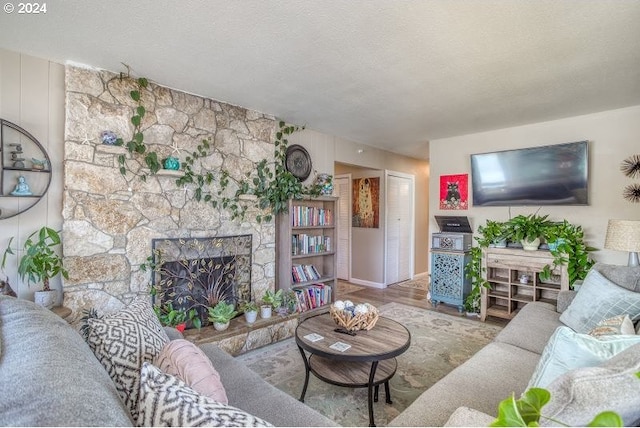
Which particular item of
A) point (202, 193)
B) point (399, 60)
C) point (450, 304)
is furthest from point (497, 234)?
point (202, 193)

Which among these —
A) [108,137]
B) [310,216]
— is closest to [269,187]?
[310,216]

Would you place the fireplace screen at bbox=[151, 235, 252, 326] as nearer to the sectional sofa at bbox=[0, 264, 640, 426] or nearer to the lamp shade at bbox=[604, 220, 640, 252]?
the sectional sofa at bbox=[0, 264, 640, 426]

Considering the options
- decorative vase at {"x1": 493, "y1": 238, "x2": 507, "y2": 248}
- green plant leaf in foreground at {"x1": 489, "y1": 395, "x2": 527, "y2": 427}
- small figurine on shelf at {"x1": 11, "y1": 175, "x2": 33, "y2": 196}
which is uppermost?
Answer: small figurine on shelf at {"x1": 11, "y1": 175, "x2": 33, "y2": 196}

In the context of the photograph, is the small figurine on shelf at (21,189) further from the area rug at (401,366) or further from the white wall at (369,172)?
the white wall at (369,172)

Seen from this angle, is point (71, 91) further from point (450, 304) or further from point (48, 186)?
point (450, 304)

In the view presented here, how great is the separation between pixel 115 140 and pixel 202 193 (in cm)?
84

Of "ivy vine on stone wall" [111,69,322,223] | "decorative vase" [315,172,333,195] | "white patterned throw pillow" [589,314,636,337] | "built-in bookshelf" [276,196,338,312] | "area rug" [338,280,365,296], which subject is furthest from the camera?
"area rug" [338,280,365,296]

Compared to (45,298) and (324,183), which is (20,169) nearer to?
(45,298)

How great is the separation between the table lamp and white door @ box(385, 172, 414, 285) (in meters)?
3.12

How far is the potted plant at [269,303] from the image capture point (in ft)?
10.3

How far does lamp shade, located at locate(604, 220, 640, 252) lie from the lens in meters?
2.51

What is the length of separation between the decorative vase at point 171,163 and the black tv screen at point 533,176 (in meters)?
3.63

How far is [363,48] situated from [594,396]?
2075 mm

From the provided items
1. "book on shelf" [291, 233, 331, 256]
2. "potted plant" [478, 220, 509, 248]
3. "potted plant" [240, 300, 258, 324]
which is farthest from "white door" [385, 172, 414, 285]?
"potted plant" [240, 300, 258, 324]
